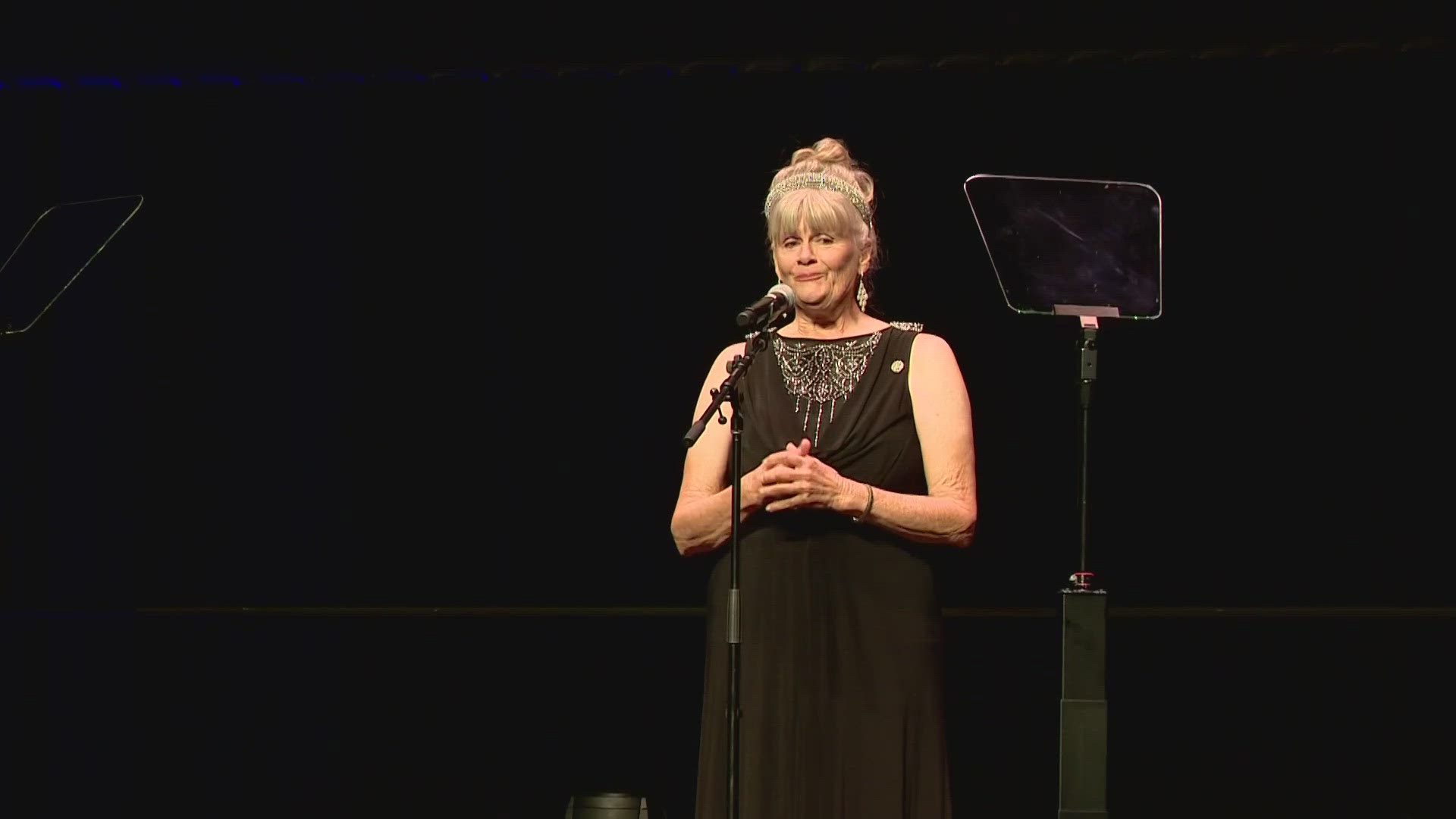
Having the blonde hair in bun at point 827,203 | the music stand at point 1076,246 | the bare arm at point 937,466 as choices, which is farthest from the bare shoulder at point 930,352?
the music stand at point 1076,246

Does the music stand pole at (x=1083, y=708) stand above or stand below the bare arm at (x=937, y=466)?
below

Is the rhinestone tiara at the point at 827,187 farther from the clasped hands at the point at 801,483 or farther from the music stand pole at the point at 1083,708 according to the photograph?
the music stand pole at the point at 1083,708

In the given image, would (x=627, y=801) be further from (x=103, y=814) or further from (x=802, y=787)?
(x=103, y=814)

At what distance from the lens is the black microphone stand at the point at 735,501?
2229mm

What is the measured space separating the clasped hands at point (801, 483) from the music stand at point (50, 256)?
1646mm

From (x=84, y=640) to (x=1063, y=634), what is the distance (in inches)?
105

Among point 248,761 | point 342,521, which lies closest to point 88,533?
point 342,521

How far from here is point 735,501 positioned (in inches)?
89.0

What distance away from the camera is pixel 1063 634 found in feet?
8.27

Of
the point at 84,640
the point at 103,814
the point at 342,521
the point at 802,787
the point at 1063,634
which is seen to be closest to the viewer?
the point at 802,787

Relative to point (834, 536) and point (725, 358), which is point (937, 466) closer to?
point (834, 536)

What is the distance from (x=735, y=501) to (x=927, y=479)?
1.01 feet

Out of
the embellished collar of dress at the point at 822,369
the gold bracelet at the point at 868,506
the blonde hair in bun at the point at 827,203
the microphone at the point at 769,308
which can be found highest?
the blonde hair in bun at the point at 827,203

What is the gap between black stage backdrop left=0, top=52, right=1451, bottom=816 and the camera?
13.6ft
